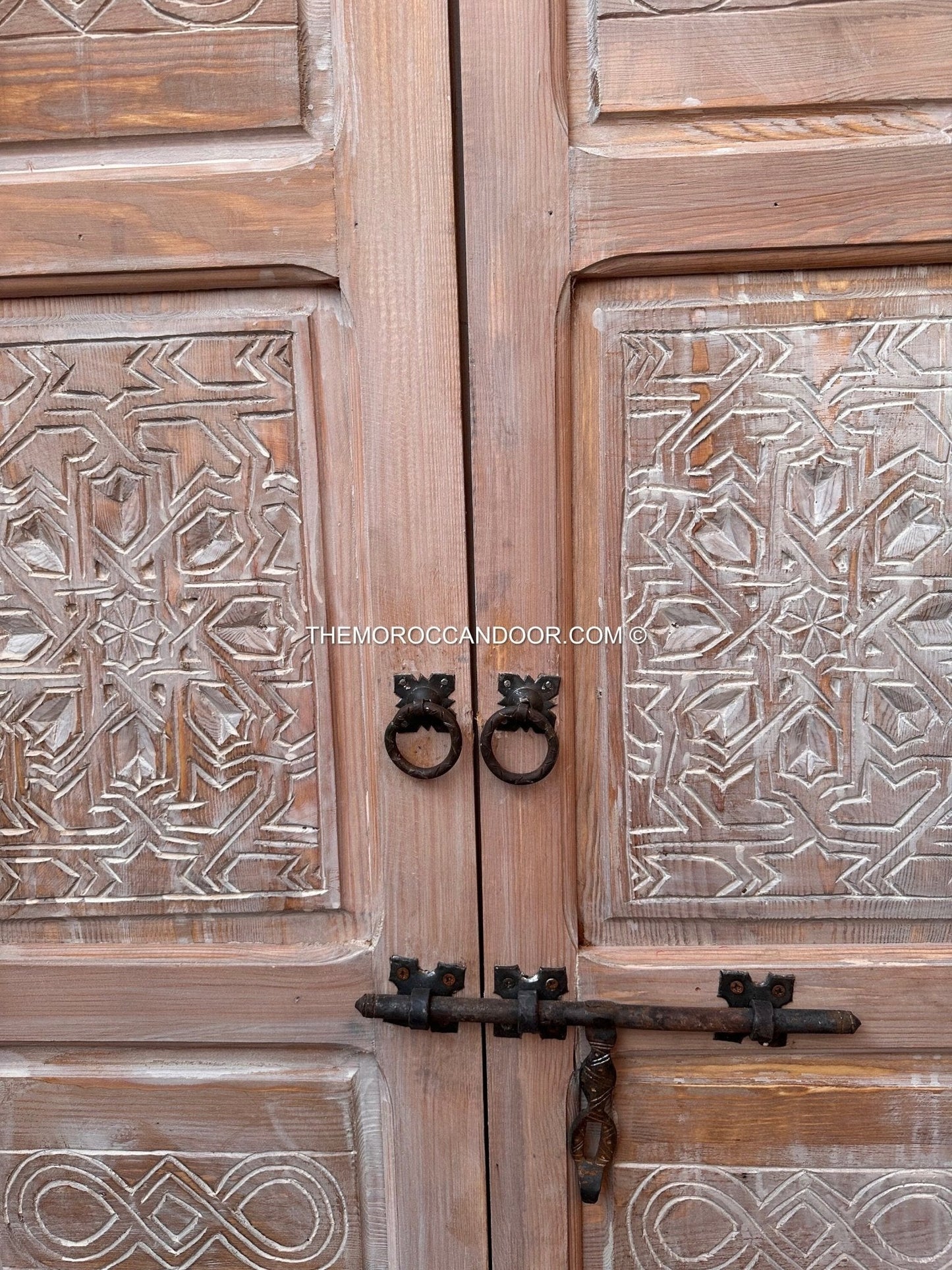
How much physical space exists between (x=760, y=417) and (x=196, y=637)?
47 cm

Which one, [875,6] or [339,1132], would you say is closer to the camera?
[875,6]

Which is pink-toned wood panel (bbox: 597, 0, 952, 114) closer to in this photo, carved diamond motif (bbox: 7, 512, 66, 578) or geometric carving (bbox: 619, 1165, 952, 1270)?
carved diamond motif (bbox: 7, 512, 66, 578)

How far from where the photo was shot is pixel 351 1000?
2.25 feet

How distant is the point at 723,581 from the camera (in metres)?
0.65

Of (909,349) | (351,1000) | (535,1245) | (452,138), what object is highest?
(452,138)

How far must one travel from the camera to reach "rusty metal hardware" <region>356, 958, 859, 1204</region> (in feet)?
2.15

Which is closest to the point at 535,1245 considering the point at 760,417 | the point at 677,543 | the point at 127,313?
the point at 677,543

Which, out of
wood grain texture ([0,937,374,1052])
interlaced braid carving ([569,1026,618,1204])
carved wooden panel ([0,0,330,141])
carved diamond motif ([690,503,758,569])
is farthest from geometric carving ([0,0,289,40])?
interlaced braid carving ([569,1026,618,1204])

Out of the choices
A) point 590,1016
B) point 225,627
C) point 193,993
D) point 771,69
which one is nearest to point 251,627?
point 225,627

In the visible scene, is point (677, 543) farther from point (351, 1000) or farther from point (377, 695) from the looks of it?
point (351, 1000)

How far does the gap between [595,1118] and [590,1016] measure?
0.27ft

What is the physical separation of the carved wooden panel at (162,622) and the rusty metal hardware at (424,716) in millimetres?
64

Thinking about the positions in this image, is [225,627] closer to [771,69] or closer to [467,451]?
[467,451]

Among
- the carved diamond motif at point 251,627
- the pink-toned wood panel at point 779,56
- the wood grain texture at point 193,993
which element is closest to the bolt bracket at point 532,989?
the wood grain texture at point 193,993
